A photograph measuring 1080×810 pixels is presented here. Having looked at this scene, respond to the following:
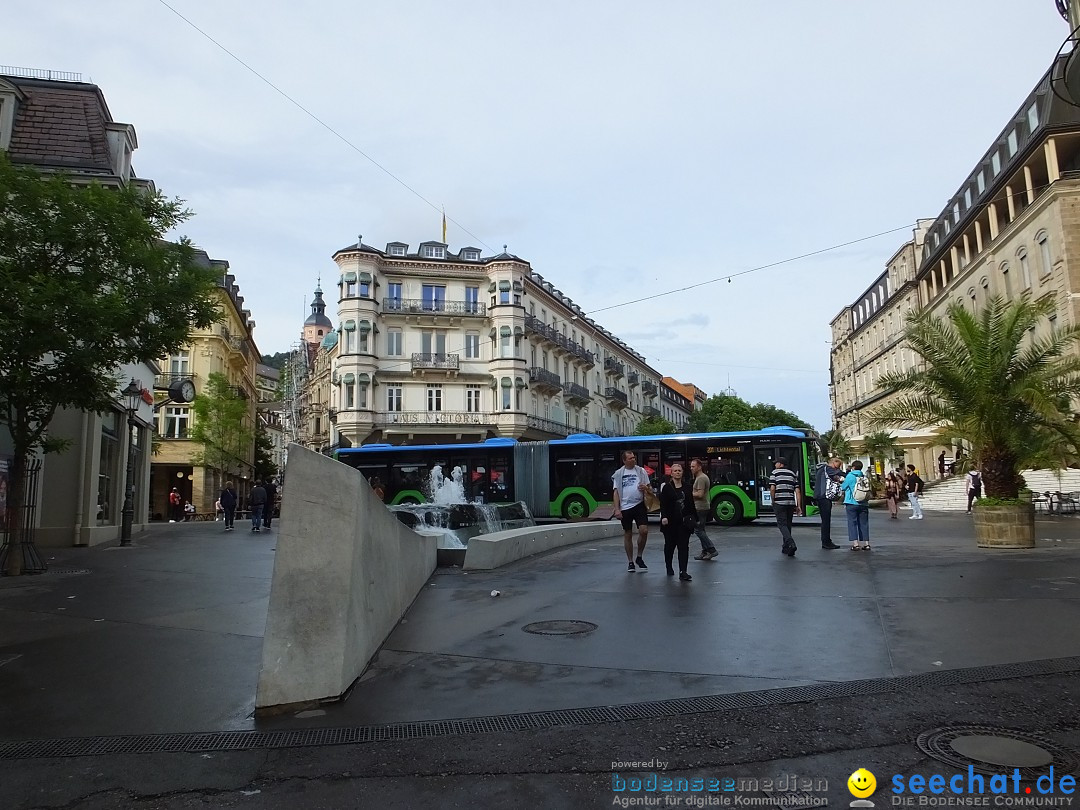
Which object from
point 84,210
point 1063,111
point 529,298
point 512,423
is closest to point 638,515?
point 84,210

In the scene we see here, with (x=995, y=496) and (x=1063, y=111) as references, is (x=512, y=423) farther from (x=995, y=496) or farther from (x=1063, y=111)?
(x=995, y=496)

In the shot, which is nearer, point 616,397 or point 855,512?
point 855,512

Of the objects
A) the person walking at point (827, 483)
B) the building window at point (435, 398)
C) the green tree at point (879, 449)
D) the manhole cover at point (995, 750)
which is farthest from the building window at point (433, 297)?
the manhole cover at point (995, 750)

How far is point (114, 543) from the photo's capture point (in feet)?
59.4

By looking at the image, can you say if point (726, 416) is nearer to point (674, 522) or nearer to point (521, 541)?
point (521, 541)

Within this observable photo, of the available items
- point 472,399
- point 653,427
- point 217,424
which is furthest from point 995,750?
point 653,427

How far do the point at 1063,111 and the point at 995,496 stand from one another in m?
28.6

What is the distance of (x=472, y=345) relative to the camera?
5231 centimetres

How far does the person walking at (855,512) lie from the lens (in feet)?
41.0

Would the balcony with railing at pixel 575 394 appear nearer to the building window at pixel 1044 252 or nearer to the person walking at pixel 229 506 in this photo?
the building window at pixel 1044 252

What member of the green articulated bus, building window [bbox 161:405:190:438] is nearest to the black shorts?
the green articulated bus

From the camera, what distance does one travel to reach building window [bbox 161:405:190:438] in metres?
47.4

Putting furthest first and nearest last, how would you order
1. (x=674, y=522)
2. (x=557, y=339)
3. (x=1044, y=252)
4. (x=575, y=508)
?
(x=557, y=339), (x=1044, y=252), (x=575, y=508), (x=674, y=522)

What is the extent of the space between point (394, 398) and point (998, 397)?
42.0 meters
